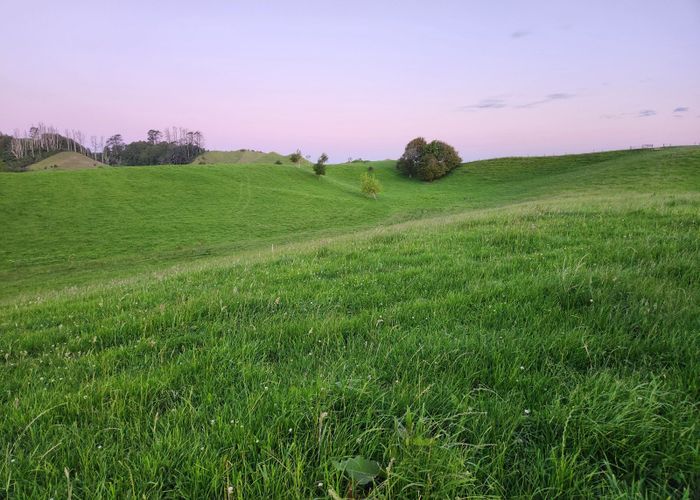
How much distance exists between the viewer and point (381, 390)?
8.54ft

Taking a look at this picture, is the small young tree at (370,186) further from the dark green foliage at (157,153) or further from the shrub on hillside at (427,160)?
the dark green foliage at (157,153)

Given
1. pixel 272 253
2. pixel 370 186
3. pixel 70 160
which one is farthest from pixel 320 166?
pixel 70 160

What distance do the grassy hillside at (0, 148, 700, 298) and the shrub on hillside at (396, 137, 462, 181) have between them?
9.52m

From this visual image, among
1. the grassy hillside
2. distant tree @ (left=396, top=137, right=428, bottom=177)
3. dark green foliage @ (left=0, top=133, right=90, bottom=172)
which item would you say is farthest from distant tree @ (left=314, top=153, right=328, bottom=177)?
dark green foliage @ (left=0, top=133, right=90, bottom=172)

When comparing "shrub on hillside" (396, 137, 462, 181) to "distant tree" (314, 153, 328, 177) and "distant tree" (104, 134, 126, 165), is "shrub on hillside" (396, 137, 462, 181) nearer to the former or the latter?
"distant tree" (314, 153, 328, 177)

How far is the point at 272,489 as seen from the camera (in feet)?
5.91

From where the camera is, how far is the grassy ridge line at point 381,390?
188 cm

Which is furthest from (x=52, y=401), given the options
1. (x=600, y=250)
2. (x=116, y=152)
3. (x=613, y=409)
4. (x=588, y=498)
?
(x=116, y=152)

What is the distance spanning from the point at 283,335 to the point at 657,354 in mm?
3431

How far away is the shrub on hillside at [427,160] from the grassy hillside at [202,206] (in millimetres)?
9519

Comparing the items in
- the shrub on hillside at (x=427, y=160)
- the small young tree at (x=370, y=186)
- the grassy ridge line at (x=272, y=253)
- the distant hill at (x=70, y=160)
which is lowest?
the grassy ridge line at (x=272, y=253)

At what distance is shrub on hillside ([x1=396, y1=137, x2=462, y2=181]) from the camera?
9269 cm

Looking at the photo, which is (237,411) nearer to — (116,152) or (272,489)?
(272,489)

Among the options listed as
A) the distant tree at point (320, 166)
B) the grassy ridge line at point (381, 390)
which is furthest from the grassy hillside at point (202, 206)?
the grassy ridge line at point (381, 390)
